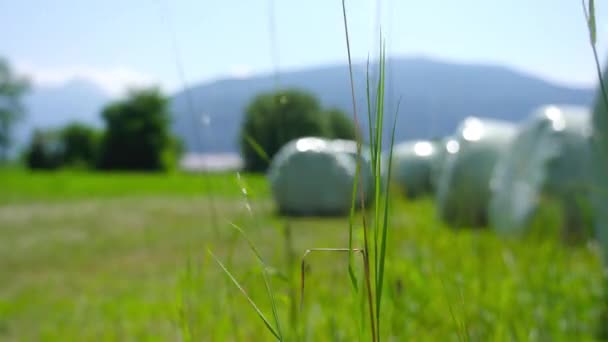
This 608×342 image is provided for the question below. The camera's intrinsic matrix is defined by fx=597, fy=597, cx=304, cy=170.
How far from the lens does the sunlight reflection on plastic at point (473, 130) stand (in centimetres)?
493

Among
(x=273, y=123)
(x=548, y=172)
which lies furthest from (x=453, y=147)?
(x=273, y=123)

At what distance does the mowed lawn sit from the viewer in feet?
3.46

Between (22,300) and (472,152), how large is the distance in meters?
3.41

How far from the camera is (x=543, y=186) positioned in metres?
3.45

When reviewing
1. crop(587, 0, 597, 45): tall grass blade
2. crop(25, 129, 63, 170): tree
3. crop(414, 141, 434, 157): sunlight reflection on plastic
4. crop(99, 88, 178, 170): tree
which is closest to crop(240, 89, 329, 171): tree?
crop(587, 0, 597, 45): tall grass blade

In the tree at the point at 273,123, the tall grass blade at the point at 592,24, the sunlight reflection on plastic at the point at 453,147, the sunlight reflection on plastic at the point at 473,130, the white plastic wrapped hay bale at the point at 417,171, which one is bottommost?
the white plastic wrapped hay bale at the point at 417,171

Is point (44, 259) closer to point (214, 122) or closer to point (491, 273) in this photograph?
point (491, 273)

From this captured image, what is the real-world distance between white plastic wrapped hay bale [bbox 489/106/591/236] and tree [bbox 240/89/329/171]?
213 cm

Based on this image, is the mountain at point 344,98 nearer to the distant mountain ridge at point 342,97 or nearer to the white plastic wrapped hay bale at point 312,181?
the distant mountain ridge at point 342,97

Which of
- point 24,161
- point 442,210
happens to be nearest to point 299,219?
point 442,210

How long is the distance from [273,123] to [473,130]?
401 cm

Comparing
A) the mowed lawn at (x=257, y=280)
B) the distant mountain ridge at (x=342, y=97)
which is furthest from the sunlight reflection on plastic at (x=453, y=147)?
the distant mountain ridge at (x=342, y=97)

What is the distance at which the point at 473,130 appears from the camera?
16.5ft

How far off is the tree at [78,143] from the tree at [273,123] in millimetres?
43645
